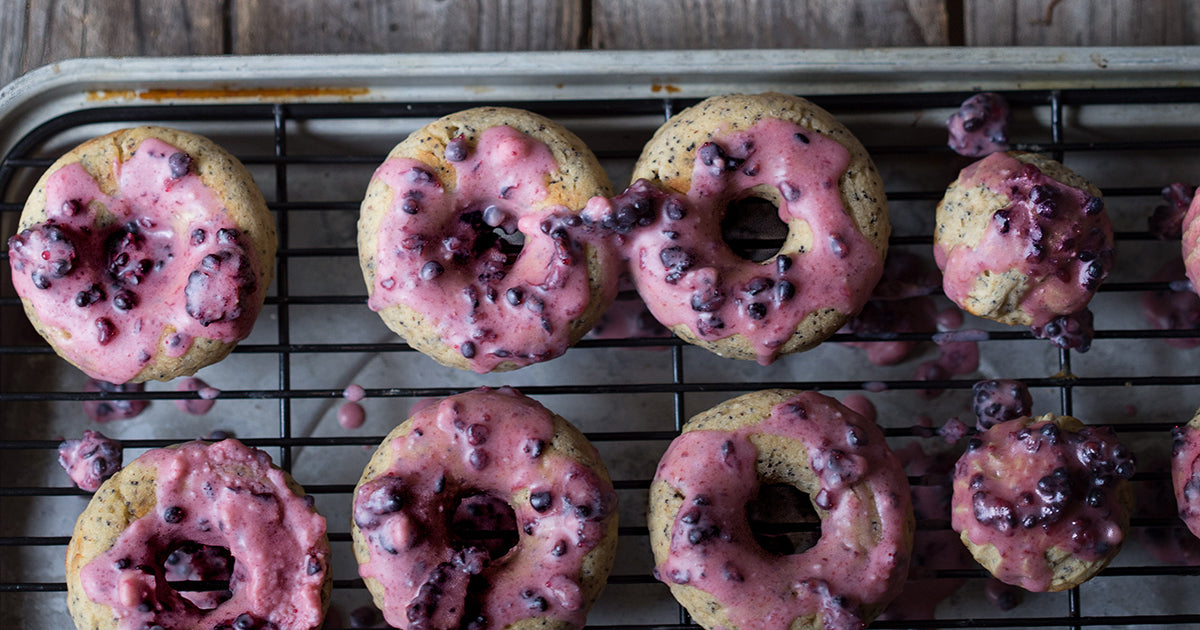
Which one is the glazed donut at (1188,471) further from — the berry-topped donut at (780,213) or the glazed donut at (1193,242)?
the berry-topped donut at (780,213)

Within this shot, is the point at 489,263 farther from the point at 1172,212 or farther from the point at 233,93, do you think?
the point at 1172,212

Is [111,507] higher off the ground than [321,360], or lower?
lower

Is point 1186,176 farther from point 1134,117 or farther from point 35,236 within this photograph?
point 35,236

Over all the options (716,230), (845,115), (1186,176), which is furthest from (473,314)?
(1186,176)

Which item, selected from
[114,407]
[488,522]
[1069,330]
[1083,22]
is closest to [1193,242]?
[1069,330]

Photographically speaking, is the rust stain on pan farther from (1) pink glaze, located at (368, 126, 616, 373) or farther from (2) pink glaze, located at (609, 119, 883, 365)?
(2) pink glaze, located at (609, 119, 883, 365)
